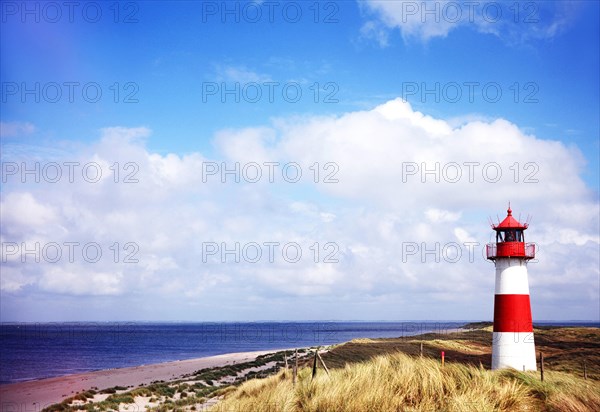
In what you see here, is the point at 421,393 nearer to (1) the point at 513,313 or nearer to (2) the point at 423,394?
(2) the point at 423,394

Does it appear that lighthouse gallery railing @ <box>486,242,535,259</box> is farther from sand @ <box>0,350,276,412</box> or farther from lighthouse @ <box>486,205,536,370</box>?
sand @ <box>0,350,276,412</box>

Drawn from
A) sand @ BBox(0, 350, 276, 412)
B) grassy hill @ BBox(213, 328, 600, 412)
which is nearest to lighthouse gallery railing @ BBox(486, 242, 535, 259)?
grassy hill @ BBox(213, 328, 600, 412)

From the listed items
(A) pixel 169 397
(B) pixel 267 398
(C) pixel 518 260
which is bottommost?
(A) pixel 169 397

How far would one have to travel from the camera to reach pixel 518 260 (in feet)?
60.8

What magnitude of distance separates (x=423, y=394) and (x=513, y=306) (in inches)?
342

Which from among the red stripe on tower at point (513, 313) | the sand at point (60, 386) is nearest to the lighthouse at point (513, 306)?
the red stripe on tower at point (513, 313)

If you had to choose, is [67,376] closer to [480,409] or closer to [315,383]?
[315,383]

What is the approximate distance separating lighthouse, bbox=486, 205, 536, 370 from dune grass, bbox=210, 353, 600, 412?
5.64 meters

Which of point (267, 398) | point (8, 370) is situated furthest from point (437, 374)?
point (8, 370)

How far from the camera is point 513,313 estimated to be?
18219mm

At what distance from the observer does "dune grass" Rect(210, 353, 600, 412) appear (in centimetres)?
1055

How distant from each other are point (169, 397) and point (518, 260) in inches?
637

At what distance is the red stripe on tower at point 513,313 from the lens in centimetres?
1817

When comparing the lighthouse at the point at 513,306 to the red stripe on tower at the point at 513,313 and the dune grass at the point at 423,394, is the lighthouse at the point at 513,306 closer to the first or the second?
the red stripe on tower at the point at 513,313
